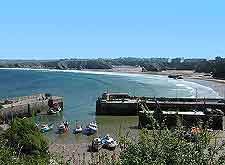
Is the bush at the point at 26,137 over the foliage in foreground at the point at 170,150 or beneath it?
beneath

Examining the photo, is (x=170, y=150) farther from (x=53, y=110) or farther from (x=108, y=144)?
(x=53, y=110)

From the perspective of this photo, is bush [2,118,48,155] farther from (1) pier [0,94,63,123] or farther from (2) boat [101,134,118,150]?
(1) pier [0,94,63,123]

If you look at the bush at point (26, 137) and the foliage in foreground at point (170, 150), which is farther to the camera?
the bush at point (26, 137)

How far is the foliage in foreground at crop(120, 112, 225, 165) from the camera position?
8.44 m

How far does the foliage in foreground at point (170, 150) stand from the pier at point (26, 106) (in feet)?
158

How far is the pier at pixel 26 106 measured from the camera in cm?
5956

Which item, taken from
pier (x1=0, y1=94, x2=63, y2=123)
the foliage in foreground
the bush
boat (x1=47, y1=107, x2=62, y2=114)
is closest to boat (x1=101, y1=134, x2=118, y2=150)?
the bush

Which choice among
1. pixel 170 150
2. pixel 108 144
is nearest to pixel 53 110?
pixel 108 144

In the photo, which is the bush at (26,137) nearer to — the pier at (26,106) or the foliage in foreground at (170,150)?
the foliage in foreground at (170,150)

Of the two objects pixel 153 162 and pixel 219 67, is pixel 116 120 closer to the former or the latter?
pixel 153 162

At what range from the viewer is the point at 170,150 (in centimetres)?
884

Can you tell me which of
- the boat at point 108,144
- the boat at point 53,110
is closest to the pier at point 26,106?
the boat at point 53,110

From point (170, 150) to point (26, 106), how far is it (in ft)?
186

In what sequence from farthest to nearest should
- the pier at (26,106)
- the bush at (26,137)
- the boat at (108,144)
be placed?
1. the pier at (26,106)
2. the boat at (108,144)
3. the bush at (26,137)
